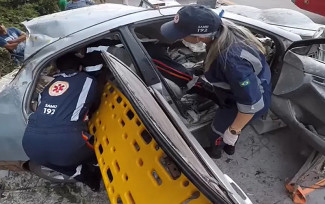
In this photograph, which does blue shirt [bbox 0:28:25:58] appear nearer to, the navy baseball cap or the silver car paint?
the silver car paint

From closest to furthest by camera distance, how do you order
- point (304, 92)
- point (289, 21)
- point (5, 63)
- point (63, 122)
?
1. point (63, 122)
2. point (304, 92)
3. point (289, 21)
4. point (5, 63)

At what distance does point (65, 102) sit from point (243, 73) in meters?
1.25

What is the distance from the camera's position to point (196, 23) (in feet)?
7.08

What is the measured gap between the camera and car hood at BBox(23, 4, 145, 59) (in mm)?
2463

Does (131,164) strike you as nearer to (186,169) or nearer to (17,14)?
(186,169)

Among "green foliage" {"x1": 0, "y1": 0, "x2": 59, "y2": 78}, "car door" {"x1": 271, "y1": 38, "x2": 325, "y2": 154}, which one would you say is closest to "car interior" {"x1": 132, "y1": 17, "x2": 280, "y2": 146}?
"car door" {"x1": 271, "y1": 38, "x2": 325, "y2": 154}

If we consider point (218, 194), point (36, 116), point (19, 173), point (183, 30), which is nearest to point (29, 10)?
point (19, 173)

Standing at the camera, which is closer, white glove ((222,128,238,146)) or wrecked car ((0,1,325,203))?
wrecked car ((0,1,325,203))

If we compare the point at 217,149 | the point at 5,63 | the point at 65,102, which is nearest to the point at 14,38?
the point at 5,63

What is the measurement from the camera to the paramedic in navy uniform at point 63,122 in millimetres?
2395

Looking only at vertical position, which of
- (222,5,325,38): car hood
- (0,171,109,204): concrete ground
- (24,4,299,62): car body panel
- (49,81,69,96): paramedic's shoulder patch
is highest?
(24,4,299,62): car body panel

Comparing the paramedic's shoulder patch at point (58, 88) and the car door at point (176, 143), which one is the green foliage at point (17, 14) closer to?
the paramedic's shoulder patch at point (58, 88)

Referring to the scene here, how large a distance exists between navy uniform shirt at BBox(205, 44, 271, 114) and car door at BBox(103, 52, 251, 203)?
0.55 metres

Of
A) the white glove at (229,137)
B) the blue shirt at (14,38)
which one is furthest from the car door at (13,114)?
the blue shirt at (14,38)
